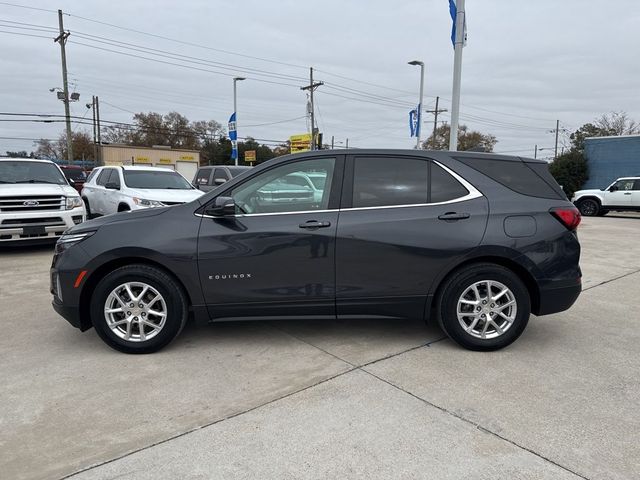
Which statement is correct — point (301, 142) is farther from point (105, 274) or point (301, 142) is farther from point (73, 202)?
point (105, 274)

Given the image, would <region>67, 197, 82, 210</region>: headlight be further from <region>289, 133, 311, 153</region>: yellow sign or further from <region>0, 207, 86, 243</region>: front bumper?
<region>289, 133, 311, 153</region>: yellow sign

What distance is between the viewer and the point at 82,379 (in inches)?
139

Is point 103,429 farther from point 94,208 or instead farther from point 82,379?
point 94,208

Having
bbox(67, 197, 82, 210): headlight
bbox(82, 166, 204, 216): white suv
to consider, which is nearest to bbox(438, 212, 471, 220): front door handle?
bbox(82, 166, 204, 216): white suv

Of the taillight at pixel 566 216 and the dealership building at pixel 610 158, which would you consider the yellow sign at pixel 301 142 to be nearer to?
the dealership building at pixel 610 158

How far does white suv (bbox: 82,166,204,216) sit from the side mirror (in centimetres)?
591

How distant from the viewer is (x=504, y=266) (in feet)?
13.2

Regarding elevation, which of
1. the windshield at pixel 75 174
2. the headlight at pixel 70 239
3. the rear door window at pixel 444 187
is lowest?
the headlight at pixel 70 239

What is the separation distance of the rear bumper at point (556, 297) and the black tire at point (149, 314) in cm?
304

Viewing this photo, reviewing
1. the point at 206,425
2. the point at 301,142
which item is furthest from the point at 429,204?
the point at 301,142

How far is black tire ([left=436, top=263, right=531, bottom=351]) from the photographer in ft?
13.0

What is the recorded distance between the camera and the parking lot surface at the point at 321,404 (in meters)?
2.54

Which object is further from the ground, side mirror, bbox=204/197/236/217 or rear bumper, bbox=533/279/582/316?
side mirror, bbox=204/197/236/217

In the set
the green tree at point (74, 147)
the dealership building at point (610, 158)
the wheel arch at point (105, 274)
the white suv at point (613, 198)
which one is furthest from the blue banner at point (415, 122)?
the green tree at point (74, 147)
